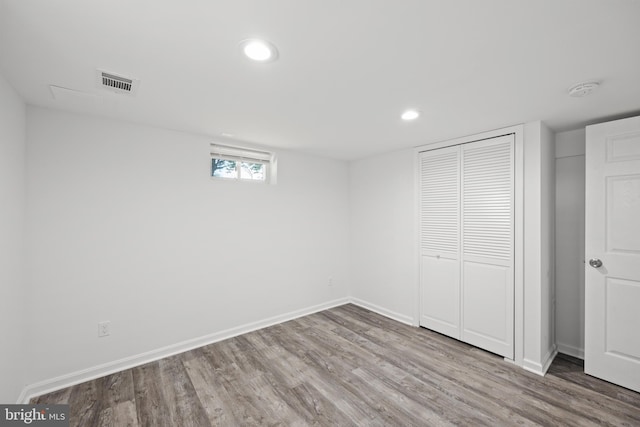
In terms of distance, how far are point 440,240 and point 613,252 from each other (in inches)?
56.5

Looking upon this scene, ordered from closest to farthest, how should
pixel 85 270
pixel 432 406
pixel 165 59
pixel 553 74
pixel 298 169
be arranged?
pixel 165 59 → pixel 553 74 → pixel 432 406 → pixel 85 270 → pixel 298 169

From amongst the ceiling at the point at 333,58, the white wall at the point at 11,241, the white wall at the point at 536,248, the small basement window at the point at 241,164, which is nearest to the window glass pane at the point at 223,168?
the small basement window at the point at 241,164

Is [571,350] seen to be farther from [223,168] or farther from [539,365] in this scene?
[223,168]

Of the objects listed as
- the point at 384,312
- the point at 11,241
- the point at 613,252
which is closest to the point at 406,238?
the point at 384,312

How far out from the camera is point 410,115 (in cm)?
239

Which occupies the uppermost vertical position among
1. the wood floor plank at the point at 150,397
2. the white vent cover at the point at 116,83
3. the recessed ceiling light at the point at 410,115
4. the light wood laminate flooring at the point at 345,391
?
the recessed ceiling light at the point at 410,115

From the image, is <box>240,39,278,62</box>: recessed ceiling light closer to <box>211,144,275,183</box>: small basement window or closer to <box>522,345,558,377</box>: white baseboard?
<box>211,144,275,183</box>: small basement window

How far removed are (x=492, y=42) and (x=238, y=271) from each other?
124 inches

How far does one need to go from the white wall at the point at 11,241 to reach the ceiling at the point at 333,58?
9.1 inches

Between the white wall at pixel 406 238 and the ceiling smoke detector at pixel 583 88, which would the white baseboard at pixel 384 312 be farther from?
the ceiling smoke detector at pixel 583 88

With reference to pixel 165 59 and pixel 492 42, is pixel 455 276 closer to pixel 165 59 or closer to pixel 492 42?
pixel 492 42

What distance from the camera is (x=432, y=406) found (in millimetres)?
2045

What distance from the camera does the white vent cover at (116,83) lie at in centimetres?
173

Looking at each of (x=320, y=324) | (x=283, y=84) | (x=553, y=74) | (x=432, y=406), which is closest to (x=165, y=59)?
(x=283, y=84)
